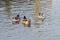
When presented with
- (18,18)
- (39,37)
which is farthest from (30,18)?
(39,37)

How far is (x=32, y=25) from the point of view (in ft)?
6.82

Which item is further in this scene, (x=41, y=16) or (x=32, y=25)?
(x=41, y=16)

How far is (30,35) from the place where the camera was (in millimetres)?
1975

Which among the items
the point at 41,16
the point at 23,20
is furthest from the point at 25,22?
the point at 41,16

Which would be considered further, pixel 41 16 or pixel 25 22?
pixel 41 16

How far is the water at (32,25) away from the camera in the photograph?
A: 1.97 m

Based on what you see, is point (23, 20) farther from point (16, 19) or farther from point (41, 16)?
point (41, 16)

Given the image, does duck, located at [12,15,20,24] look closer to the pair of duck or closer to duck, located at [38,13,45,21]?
the pair of duck

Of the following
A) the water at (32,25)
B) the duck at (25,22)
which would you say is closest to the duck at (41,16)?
the water at (32,25)

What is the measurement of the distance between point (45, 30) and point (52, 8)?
0.41 m

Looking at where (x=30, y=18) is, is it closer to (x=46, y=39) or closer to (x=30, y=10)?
(x=30, y=10)

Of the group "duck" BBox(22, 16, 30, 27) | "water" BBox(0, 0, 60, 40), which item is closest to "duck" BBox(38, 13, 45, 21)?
"water" BBox(0, 0, 60, 40)

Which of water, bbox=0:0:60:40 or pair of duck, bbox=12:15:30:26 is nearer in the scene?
water, bbox=0:0:60:40

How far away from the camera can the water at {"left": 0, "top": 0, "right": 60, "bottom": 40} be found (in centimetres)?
197
